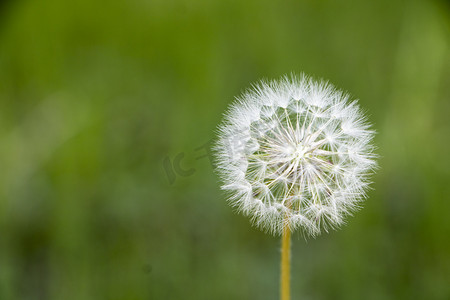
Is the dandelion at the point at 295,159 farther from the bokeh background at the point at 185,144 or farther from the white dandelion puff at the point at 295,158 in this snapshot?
the bokeh background at the point at 185,144

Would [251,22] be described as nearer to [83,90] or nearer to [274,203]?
[83,90]

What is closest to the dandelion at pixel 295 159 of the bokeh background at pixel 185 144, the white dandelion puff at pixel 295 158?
the white dandelion puff at pixel 295 158

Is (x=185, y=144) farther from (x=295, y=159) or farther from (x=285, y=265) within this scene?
(x=285, y=265)

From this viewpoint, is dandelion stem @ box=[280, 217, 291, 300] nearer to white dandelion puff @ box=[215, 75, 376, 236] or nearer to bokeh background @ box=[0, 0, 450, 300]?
white dandelion puff @ box=[215, 75, 376, 236]

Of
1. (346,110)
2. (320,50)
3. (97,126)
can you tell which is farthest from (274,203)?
(320,50)

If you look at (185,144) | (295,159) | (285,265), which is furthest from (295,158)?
(185,144)
